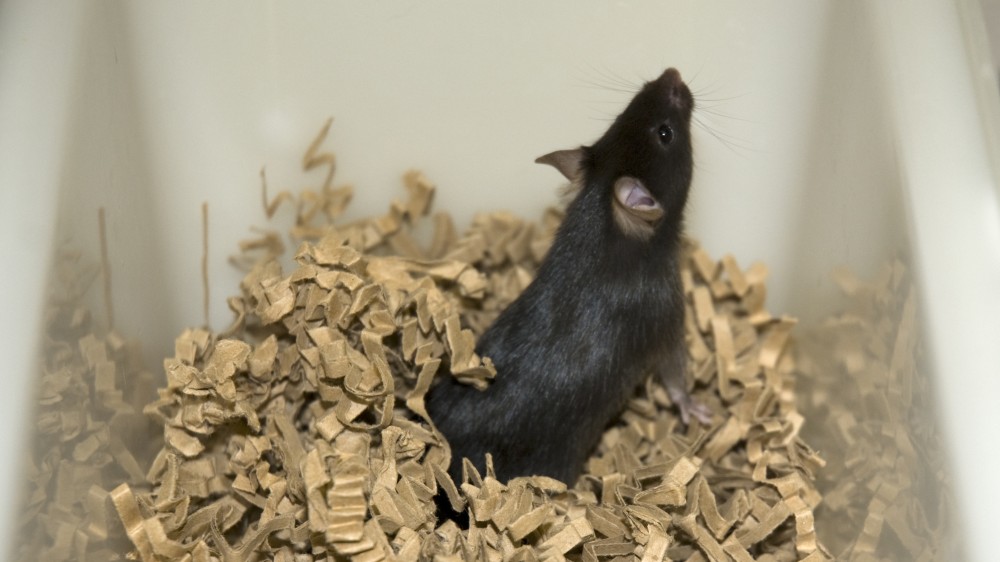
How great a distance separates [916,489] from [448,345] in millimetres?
1379

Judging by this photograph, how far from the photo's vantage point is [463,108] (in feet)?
11.6

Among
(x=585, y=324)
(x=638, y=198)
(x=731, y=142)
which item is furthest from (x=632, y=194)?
(x=731, y=142)

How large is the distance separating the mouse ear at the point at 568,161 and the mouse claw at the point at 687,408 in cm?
85

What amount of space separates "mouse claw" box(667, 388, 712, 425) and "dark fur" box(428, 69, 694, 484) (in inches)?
11.5

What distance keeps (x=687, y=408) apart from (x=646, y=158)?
0.96 m

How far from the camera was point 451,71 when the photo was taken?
3.48 m

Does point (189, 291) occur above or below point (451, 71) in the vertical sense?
below

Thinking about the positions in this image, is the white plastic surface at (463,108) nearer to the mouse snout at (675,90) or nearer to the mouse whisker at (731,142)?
the mouse whisker at (731,142)

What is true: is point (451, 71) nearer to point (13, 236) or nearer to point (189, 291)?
point (189, 291)

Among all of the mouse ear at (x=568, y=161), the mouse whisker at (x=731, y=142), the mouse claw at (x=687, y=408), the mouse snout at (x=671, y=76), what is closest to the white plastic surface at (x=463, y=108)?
the mouse whisker at (x=731, y=142)

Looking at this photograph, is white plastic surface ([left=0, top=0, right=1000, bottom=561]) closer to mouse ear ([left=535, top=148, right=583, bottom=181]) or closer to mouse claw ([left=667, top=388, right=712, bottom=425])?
mouse ear ([left=535, top=148, right=583, bottom=181])

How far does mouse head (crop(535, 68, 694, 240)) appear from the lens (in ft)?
9.80

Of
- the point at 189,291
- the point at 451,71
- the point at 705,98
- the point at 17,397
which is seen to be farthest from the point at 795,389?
the point at 17,397

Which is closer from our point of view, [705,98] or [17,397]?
[17,397]
